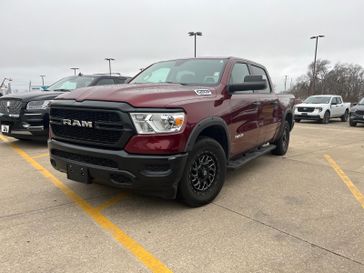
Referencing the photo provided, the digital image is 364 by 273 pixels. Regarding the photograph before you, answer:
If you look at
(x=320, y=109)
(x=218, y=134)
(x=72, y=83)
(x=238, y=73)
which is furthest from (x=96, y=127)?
(x=320, y=109)

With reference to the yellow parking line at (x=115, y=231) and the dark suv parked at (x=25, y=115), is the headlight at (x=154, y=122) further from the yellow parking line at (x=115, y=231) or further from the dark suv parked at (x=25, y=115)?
the dark suv parked at (x=25, y=115)

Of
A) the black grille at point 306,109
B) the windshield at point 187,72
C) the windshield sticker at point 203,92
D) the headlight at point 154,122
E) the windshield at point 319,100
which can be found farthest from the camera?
the windshield at point 319,100

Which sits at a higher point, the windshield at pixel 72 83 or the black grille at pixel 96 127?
the windshield at pixel 72 83

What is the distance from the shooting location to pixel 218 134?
14.7 feet

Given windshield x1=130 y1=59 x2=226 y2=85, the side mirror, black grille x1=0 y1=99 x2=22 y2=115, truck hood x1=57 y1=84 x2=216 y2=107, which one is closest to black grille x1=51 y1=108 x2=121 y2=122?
truck hood x1=57 y1=84 x2=216 y2=107

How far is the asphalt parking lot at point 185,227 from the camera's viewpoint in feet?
9.50

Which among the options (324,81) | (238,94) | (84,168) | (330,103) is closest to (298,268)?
(84,168)

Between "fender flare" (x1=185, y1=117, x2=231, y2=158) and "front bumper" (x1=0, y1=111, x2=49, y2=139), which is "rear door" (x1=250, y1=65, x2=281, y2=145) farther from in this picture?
"front bumper" (x1=0, y1=111, x2=49, y2=139)

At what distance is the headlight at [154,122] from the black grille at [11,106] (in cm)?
519

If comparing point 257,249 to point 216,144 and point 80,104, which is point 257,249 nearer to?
point 216,144

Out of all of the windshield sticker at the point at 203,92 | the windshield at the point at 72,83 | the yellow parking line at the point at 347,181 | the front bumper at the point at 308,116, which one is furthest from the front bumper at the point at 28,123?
the front bumper at the point at 308,116

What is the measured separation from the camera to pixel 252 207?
13.8 ft

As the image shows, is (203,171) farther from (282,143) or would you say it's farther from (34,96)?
(34,96)

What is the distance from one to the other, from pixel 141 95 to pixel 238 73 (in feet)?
6.69
